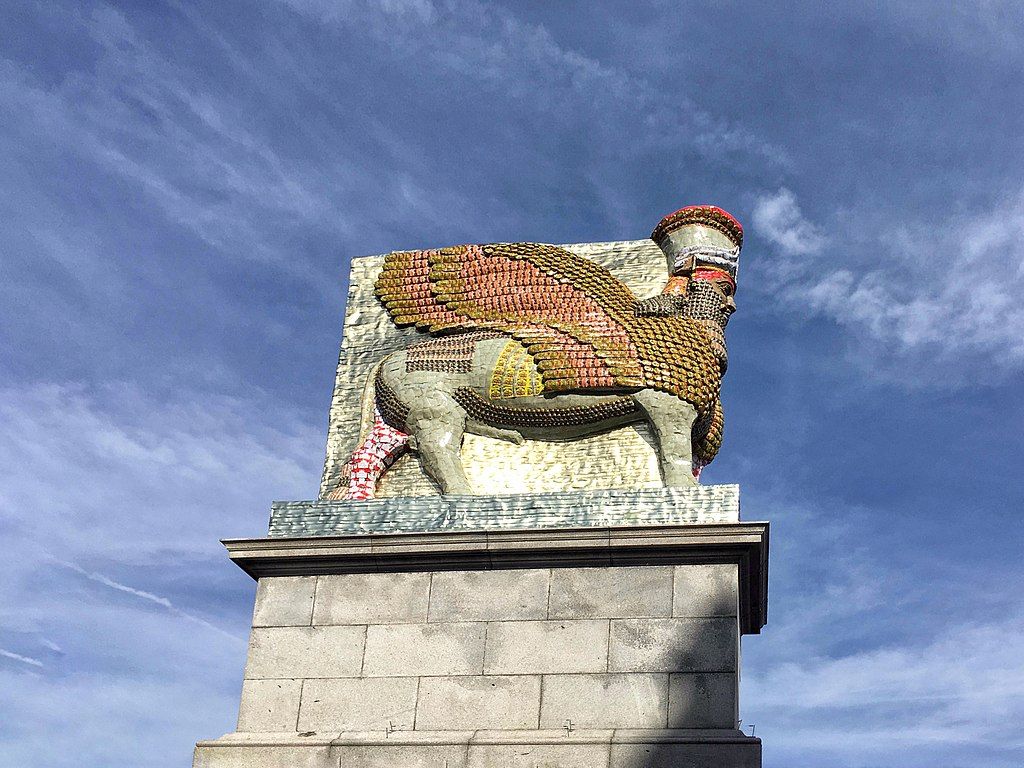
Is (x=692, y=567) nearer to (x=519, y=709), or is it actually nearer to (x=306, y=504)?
(x=519, y=709)

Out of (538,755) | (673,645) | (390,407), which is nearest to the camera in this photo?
(538,755)

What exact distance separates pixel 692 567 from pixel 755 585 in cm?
114

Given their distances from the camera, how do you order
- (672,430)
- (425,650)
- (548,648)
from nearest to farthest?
(548,648), (425,650), (672,430)

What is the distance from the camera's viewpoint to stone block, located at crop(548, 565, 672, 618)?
13.6 m

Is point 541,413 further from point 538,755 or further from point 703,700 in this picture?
point 538,755

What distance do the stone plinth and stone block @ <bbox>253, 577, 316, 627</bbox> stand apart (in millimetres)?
16

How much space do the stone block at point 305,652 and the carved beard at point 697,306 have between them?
17.7 ft

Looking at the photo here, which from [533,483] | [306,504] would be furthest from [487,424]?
[306,504]

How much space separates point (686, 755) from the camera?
40.7 feet

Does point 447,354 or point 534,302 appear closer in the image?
point 447,354

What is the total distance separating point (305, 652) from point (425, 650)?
1.34 m

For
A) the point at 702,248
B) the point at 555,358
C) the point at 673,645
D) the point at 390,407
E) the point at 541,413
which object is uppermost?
the point at 702,248

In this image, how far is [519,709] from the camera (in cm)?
1325

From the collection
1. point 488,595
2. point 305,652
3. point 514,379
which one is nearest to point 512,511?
point 488,595
